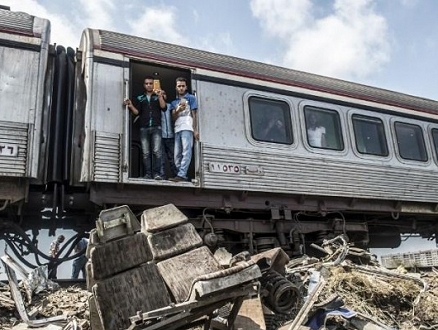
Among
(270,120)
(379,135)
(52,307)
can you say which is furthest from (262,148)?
(52,307)

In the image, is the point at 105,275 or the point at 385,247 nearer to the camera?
the point at 105,275

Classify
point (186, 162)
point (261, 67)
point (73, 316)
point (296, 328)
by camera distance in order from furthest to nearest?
point (261, 67) → point (186, 162) → point (73, 316) → point (296, 328)

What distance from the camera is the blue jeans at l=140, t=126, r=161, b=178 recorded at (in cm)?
588

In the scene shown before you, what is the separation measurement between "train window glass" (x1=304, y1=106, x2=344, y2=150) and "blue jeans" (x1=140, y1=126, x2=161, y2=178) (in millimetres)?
2628

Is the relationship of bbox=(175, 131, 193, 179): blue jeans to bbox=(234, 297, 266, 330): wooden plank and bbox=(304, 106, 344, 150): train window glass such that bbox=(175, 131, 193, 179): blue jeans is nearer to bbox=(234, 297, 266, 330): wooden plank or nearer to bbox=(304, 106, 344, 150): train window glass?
bbox=(304, 106, 344, 150): train window glass

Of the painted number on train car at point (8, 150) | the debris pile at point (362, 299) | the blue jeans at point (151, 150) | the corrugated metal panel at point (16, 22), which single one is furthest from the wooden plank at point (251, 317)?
the corrugated metal panel at point (16, 22)

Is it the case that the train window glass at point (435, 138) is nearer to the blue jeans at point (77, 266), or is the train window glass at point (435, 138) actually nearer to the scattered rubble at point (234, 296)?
the scattered rubble at point (234, 296)

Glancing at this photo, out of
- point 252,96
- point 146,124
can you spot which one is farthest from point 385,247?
point 146,124

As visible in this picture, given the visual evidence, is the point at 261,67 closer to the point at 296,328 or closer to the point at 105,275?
the point at 296,328

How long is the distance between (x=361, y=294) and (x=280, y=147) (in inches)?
122

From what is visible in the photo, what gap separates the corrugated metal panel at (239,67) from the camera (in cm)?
601

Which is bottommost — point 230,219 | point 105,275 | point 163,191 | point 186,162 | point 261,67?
point 105,275

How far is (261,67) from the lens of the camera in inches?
277

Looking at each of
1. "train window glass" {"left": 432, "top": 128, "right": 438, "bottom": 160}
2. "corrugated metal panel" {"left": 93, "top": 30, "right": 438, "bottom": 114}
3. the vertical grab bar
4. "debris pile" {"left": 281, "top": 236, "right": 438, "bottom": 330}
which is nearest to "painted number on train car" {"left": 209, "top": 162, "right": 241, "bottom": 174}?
the vertical grab bar
